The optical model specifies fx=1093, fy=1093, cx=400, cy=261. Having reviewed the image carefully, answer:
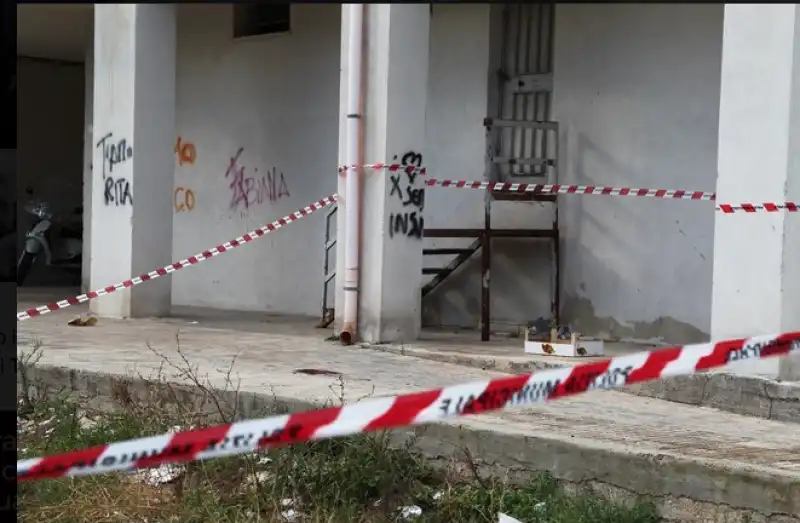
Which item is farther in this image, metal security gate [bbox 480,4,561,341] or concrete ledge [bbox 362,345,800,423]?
metal security gate [bbox 480,4,561,341]

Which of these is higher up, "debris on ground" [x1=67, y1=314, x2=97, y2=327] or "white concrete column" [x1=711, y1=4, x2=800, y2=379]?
"white concrete column" [x1=711, y1=4, x2=800, y2=379]

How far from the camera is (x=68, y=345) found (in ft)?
28.4

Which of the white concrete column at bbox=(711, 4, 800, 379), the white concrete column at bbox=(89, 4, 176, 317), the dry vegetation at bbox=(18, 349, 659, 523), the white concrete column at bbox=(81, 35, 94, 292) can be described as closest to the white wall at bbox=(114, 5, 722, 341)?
the white concrete column at bbox=(89, 4, 176, 317)

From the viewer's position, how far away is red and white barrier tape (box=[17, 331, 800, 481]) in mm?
3602

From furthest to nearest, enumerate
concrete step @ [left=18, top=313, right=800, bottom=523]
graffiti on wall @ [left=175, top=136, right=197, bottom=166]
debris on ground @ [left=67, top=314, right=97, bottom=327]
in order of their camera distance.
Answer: graffiti on wall @ [left=175, top=136, right=197, bottom=166], debris on ground @ [left=67, top=314, right=97, bottom=327], concrete step @ [left=18, top=313, right=800, bottom=523]

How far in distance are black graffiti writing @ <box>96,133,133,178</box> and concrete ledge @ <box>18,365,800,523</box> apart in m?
5.91

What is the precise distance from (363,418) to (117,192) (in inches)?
315

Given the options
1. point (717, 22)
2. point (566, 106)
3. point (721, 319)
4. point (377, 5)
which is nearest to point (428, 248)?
point (566, 106)

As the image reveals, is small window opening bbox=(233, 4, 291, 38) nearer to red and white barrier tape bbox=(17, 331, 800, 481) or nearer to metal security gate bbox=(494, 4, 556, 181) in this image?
metal security gate bbox=(494, 4, 556, 181)

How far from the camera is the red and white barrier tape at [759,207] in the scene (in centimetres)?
644

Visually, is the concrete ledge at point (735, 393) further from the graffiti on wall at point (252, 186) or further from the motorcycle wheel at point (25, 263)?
the motorcycle wheel at point (25, 263)

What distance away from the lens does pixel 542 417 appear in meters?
5.87

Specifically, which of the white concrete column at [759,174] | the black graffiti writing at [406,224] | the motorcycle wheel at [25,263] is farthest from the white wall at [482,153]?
the motorcycle wheel at [25,263]

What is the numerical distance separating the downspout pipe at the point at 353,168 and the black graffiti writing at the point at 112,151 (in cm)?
297
